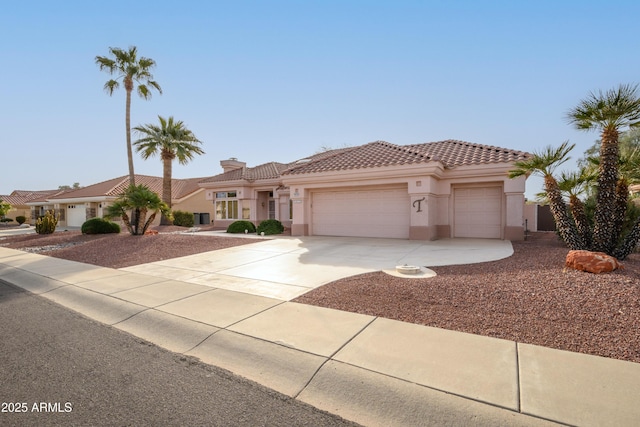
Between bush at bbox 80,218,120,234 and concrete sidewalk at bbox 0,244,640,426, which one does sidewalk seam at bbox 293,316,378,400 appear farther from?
bush at bbox 80,218,120,234

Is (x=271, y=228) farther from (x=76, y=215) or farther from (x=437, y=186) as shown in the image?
(x=76, y=215)

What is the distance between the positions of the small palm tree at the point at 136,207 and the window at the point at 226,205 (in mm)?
8483

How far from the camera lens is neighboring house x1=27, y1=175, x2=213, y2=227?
32.3 m

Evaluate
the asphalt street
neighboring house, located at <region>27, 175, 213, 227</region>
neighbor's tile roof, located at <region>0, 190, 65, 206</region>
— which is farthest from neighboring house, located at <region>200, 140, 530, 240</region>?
neighbor's tile roof, located at <region>0, 190, 65, 206</region>

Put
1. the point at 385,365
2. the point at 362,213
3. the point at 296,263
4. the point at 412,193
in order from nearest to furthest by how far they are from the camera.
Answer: the point at 385,365
the point at 296,263
the point at 412,193
the point at 362,213

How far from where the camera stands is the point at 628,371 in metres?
3.41

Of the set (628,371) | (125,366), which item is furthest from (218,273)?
(628,371)

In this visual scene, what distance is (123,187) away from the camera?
104 feet

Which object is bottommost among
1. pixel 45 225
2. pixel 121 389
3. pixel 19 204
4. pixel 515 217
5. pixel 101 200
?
pixel 121 389

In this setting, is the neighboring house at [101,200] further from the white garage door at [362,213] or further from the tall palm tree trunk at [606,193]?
the tall palm tree trunk at [606,193]

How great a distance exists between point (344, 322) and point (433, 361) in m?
1.52

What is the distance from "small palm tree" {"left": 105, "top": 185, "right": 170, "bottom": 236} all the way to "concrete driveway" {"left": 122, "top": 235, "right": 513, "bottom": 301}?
24.4 ft

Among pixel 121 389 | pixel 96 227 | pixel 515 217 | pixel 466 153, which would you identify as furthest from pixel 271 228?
pixel 121 389

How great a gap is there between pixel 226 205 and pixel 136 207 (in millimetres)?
9700
